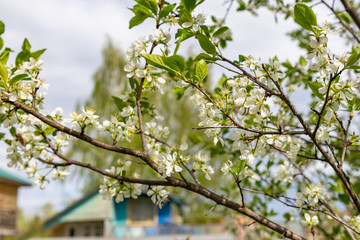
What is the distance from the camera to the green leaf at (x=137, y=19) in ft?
5.50

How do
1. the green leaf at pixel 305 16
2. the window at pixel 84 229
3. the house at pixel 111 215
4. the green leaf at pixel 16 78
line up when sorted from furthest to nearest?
the window at pixel 84 229, the house at pixel 111 215, the green leaf at pixel 16 78, the green leaf at pixel 305 16

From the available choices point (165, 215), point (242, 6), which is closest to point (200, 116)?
point (242, 6)

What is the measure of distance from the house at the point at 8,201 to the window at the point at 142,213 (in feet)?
17.0

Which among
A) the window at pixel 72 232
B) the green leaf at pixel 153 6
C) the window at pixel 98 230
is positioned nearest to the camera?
the green leaf at pixel 153 6

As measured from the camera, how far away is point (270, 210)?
279 cm

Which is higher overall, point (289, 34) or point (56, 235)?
point (289, 34)

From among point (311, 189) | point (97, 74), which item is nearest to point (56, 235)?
point (97, 74)

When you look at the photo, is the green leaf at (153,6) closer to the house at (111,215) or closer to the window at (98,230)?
the house at (111,215)

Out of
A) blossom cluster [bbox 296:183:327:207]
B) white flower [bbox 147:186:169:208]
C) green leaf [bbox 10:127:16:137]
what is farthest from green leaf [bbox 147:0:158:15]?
blossom cluster [bbox 296:183:327:207]

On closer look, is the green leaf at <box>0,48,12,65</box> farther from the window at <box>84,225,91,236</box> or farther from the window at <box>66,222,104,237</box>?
the window at <box>84,225,91,236</box>

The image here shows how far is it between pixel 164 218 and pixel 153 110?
13.7 meters

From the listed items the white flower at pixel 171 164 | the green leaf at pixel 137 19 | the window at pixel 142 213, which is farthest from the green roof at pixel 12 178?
the white flower at pixel 171 164

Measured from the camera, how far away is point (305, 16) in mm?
1184

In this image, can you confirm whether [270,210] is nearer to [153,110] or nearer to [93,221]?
[153,110]
